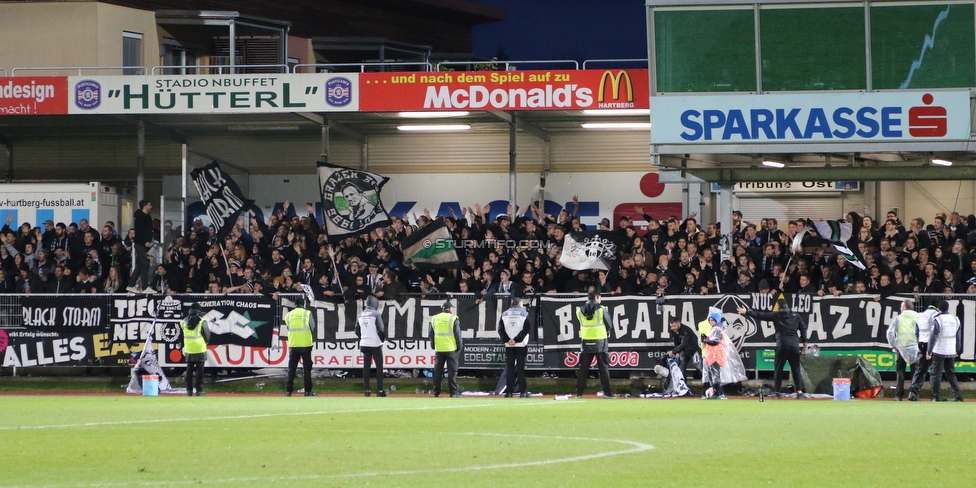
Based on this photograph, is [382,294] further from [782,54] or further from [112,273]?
[782,54]

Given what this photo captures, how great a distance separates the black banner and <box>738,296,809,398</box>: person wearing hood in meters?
13.4

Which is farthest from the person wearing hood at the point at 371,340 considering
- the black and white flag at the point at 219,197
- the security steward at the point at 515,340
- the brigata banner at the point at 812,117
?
the brigata banner at the point at 812,117

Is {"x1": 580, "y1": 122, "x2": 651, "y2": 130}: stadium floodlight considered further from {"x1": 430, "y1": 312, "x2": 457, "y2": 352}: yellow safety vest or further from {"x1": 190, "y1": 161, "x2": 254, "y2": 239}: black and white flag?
{"x1": 430, "y1": 312, "x2": 457, "y2": 352}: yellow safety vest

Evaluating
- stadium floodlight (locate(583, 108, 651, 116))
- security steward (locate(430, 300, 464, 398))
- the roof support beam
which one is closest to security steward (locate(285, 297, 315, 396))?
security steward (locate(430, 300, 464, 398))

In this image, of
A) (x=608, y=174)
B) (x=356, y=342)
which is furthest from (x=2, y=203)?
(x=608, y=174)

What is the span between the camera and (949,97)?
2425 centimetres

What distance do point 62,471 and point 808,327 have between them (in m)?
16.2

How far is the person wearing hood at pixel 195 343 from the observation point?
2266 cm

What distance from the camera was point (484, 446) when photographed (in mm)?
11156

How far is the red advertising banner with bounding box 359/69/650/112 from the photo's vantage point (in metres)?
26.8

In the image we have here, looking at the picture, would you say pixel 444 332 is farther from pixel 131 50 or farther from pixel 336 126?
pixel 131 50

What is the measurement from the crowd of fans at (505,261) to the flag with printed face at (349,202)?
37 cm

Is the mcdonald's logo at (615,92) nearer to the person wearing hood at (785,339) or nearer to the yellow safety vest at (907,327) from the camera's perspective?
the person wearing hood at (785,339)

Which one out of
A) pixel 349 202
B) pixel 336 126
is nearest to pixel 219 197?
pixel 349 202
